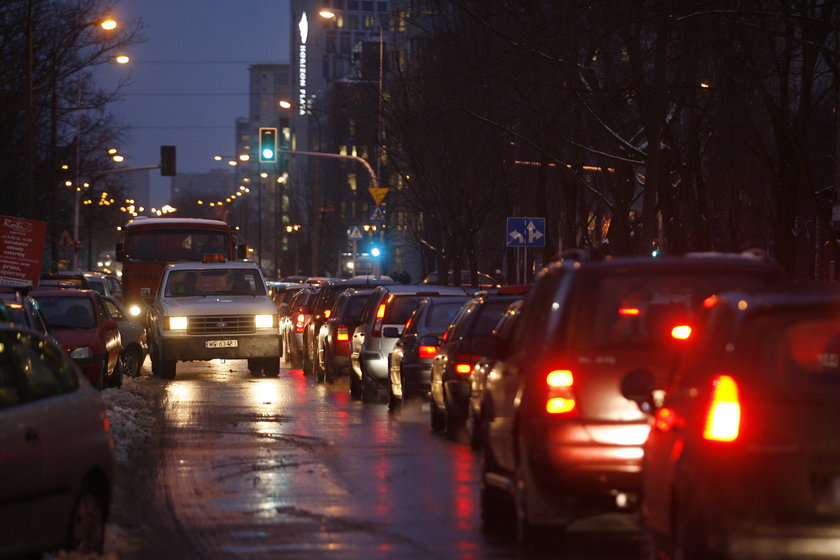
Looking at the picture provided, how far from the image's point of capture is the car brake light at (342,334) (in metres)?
29.1

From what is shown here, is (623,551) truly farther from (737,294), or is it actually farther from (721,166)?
(721,166)

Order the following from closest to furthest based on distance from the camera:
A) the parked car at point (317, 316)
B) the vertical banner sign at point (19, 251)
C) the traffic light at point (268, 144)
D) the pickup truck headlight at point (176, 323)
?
the vertical banner sign at point (19, 251)
the pickup truck headlight at point (176, 323)
the parked car at point (317, 316)
the traffic light at point (268, 144)

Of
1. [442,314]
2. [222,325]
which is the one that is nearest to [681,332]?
[442,314]

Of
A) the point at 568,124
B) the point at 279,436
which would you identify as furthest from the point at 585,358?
the point at 568,124

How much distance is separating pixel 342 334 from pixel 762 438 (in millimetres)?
22256

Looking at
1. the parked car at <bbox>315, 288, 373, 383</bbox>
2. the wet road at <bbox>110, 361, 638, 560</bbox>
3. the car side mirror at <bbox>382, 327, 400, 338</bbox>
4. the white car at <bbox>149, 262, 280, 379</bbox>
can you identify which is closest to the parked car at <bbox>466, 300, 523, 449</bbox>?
the wet road at <bbox>110, 361, 638, 560</bbox>

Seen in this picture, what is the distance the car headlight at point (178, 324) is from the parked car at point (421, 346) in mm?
9555

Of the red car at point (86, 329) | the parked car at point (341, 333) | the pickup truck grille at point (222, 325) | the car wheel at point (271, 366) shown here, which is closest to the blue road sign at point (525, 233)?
the car wheel at point (271, 366)

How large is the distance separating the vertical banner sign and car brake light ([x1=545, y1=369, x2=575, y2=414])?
18.0 metres

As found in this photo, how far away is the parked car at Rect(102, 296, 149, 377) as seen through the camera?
30.1 metres

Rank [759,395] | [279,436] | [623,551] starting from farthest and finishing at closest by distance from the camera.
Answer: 1. [279,436]
2. [623,551]
3. [759,395]

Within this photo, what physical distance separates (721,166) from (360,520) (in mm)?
31501

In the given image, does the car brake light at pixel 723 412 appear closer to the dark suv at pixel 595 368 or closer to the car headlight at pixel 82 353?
the dark suv at pixel 595 368

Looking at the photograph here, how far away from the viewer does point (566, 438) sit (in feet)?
31.8
